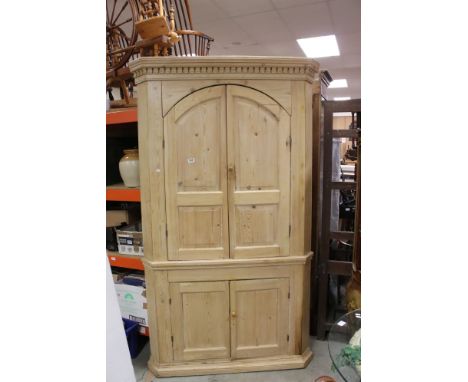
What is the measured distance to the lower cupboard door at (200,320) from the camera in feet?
6.97

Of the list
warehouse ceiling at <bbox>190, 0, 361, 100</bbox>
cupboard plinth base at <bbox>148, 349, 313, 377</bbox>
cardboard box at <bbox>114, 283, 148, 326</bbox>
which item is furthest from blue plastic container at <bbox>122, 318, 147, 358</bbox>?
warehouse ceiling at <bbox>190, 0, 361, 100</bbox>

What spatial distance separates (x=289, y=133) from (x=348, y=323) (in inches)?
43.7

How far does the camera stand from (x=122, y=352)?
2.96 ft

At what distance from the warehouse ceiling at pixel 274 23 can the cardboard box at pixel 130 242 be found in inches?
105

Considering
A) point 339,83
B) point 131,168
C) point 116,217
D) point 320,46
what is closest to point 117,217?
point 116,217

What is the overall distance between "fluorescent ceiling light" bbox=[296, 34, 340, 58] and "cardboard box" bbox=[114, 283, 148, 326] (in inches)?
164

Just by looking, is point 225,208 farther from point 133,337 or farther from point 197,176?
point 133,337

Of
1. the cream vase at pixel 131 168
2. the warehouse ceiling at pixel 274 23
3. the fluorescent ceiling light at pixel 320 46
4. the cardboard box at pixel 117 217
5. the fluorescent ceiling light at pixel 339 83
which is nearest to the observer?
the cream vase at pixel 131 168

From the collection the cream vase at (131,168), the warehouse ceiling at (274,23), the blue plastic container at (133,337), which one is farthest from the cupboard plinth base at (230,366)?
the warehouse ceiling at (274,23)

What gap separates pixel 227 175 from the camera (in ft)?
6.75

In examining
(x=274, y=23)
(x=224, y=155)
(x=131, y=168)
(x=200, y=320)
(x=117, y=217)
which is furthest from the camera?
(x=274, y=23)

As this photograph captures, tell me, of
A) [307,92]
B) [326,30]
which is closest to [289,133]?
[307,92]

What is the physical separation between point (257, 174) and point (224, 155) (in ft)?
0.77

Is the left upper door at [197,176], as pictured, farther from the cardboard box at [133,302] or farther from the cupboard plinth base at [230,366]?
the cupboard plinth base at [230,366]
